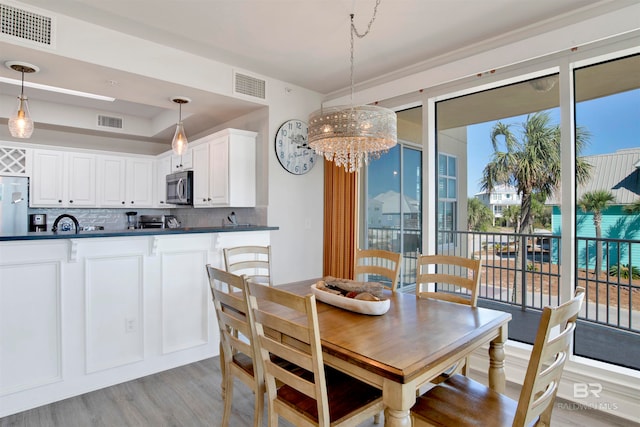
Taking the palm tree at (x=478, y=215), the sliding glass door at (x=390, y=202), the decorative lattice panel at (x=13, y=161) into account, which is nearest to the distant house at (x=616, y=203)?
the palm tree at (x=478, y=215)

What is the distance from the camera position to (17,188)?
4.63 meters

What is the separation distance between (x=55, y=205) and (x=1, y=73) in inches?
104

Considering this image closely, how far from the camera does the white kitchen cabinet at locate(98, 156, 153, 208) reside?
17.5ft

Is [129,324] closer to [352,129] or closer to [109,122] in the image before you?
[352,129]

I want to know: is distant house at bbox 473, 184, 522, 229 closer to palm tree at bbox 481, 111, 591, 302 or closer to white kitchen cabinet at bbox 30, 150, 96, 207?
palm tree at bbox 481, 111, 591, 302

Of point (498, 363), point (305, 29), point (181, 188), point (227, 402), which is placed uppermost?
point (305, 29)

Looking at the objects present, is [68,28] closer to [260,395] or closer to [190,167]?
[190,167]

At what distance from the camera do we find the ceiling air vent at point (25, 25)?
2.33m

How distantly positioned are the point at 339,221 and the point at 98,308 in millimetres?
2471

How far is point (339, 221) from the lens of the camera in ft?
13.2

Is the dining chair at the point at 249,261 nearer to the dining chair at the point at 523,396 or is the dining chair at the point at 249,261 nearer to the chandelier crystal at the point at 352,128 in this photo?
the chandelier crystal at the point at 352,128

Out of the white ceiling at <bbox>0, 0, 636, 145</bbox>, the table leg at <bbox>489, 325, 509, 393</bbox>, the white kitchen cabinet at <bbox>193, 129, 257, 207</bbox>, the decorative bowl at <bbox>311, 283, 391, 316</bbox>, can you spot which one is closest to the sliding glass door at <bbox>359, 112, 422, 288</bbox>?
the white ceiling at <bbox>0, 0, 636, 145</bbox>

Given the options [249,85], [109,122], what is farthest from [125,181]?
[249,85]

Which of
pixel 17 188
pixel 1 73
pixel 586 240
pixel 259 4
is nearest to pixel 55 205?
pixel 17 188
